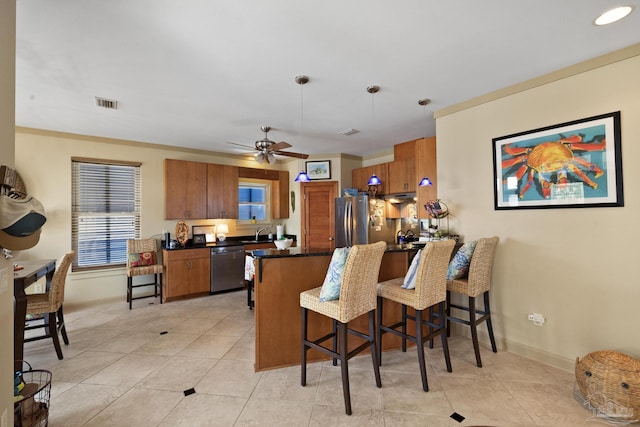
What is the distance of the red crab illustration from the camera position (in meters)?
2.46

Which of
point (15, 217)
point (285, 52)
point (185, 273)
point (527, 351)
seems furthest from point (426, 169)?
point (185, 273)

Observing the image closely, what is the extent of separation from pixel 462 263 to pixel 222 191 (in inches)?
172

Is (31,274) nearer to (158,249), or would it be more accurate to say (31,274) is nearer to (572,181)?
(158,249)

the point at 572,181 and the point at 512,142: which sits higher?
the point at 512,142

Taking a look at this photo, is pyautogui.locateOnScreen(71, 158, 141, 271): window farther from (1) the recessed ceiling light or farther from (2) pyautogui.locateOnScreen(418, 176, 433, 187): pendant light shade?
(1) the recessed ceiling light

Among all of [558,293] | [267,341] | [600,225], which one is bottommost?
[267,341]

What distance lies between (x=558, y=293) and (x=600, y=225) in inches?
27.3

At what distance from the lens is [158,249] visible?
4988mm

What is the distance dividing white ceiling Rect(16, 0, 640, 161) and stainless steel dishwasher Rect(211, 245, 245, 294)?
2.45 metres

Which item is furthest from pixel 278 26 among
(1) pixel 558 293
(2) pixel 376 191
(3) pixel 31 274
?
(2) pixel 376 191

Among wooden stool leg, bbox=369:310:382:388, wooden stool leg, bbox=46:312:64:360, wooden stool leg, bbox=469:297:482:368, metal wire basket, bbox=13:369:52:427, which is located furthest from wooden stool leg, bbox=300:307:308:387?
wooden stool leg, bbox=46:312:64:360

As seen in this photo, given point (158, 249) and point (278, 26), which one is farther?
point (158, 249)

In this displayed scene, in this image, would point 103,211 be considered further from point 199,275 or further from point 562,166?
point 562,166

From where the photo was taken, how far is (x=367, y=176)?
224 inches
